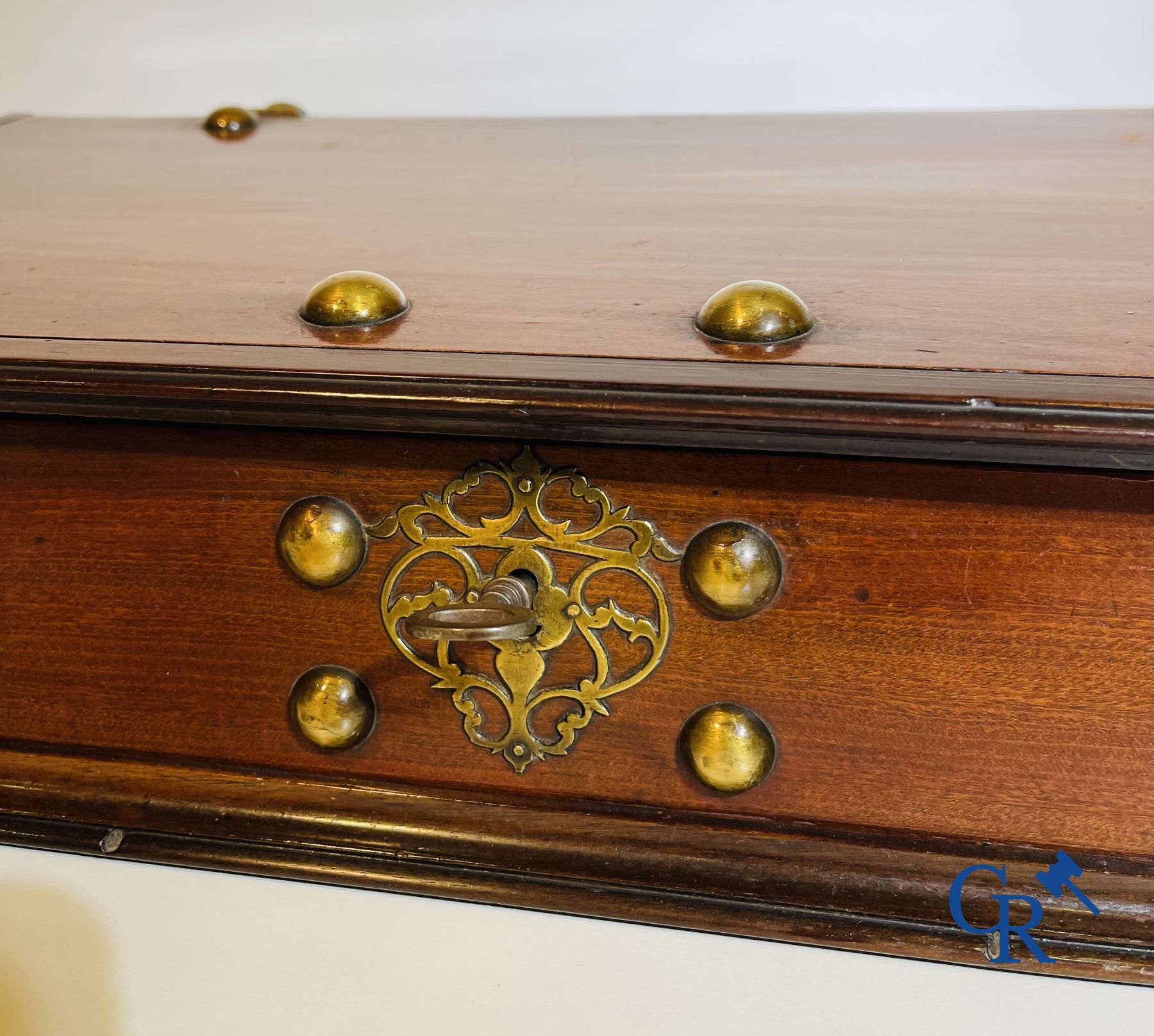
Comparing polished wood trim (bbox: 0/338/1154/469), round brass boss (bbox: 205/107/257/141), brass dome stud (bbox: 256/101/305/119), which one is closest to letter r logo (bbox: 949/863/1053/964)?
polished wood trim (bbox: 0/338/1154/469)

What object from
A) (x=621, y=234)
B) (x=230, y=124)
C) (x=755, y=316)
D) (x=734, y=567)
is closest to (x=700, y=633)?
(x=734, y=567)

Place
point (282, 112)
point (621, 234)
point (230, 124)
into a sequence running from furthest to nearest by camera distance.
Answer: point (282, 112) < point (230, 124) < point (621, 234)

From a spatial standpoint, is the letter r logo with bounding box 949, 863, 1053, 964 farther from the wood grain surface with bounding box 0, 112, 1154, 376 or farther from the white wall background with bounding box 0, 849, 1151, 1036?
the wood grain surface with bounding box 0, 112, 1154, 376

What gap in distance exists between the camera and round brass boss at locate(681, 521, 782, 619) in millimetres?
535

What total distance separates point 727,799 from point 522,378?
0.24 m

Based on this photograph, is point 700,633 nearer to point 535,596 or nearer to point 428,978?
point 535,596

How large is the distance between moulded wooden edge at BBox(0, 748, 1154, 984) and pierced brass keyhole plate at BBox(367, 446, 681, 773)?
0.17ft

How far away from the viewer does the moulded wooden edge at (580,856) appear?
562 millimetres

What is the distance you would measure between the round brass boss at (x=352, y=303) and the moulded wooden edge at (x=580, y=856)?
9.7 inches

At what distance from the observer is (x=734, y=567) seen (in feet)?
1.75

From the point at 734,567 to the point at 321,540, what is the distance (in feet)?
0.66

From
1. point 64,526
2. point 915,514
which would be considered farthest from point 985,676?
point 64,526

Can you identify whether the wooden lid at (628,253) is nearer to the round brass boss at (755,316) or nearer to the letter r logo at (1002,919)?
the round brass boss at (755,316)

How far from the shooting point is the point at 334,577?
0.58m
